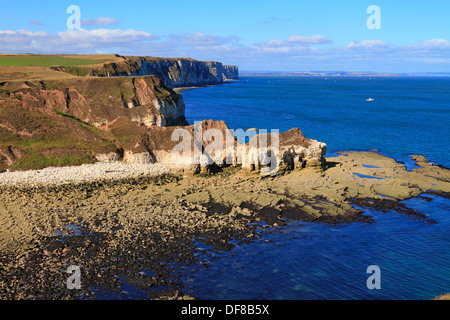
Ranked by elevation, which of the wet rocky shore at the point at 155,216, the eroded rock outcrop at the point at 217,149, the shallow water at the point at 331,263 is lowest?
the shallow water at the point at 331,263

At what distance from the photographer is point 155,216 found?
31.2m

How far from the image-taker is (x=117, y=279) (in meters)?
22.6

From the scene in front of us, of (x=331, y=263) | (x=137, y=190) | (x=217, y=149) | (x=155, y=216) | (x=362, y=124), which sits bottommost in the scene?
(x=331, y=263)

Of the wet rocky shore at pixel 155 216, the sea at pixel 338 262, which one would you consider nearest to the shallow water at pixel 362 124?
the wet rocky shore at pixel 155 216

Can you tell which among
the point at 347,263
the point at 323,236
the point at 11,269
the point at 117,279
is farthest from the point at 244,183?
the point at 11,269

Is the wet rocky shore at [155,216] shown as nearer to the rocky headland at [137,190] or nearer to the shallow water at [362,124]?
the rocky headland at [137,190]

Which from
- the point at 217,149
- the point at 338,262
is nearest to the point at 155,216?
the point at 338,262

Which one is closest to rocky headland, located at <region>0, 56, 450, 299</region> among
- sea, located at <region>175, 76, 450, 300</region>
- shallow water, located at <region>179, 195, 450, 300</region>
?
sea, located at <region>175, 76, 450, 300</region>

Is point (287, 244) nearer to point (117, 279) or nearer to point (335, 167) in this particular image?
point (117, 279)

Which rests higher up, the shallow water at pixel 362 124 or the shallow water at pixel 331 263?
the shallow water at pixel 362 124

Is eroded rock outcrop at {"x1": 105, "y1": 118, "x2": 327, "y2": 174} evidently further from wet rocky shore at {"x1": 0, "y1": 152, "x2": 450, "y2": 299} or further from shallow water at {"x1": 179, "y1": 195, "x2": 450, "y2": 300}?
shallow water at {"x1": 179, "y1": 195, "x2": 450, "y2": 300}

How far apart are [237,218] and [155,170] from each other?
14851 millimetres

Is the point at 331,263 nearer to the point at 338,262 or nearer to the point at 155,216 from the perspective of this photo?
the point at 338,262

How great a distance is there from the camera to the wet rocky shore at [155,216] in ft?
74.8
